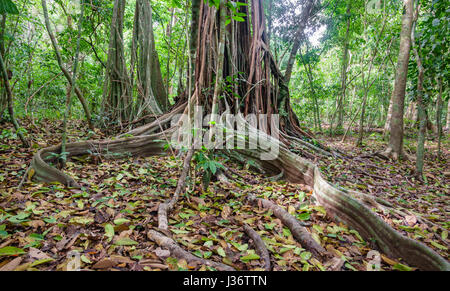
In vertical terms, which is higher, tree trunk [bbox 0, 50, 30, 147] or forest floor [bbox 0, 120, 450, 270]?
tree trunk [bbox 0, 50, 30, 147]

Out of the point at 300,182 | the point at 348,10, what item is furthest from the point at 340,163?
the point at 348,10

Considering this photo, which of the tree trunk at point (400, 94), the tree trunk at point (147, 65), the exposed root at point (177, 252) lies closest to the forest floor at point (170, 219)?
the exposed root at point (177, 252)

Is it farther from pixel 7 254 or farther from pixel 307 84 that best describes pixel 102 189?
pixel 307 84

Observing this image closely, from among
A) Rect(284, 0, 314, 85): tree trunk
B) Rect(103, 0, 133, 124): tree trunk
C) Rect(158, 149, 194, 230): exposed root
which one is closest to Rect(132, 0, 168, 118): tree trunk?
Rect(103, 0, 133, 124): tree trunk

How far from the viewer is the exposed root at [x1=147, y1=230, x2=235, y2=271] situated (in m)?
1.32

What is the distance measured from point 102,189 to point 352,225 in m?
2.17

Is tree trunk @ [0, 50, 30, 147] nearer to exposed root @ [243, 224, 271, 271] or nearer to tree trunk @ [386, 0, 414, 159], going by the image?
exposed root @ [243, 224, 271, 271]

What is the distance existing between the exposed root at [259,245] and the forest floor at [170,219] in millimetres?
40

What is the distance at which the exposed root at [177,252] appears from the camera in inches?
52.1

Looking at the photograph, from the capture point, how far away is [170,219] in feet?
6.08

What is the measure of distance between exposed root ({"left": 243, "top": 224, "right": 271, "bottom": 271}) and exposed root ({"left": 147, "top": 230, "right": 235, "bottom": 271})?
0.22 meters

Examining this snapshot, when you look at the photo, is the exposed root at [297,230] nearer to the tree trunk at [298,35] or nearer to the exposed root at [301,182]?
the exposed root at [301,182]

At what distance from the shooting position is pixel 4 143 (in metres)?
2.98

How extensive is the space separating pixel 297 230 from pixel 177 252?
87 centimetres
